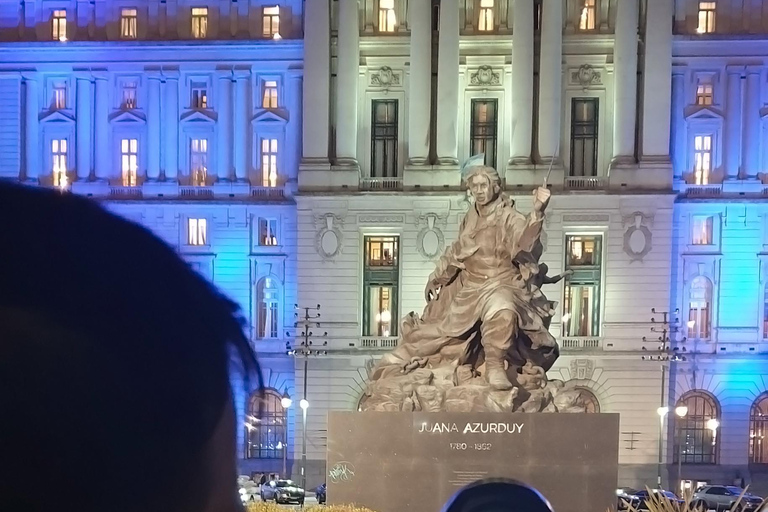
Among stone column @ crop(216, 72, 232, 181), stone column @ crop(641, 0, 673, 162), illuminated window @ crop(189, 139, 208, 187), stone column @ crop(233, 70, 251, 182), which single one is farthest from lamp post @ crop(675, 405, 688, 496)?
illuminated window @ crop(189, 139, 208, 187)

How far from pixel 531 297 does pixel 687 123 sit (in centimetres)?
2407

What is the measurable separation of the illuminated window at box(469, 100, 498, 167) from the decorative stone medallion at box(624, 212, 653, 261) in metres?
6.41

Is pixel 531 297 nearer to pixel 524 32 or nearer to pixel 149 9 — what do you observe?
pixel 524 32

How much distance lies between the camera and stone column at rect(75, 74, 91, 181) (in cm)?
3662

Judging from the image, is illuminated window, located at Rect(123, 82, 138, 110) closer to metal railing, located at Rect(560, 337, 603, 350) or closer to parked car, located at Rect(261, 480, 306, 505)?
parked car, located at Rect(261, 480, 306, 505)

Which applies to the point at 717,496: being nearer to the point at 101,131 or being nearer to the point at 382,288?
the point at 382,288

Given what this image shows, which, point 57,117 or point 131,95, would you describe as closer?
point 57,117

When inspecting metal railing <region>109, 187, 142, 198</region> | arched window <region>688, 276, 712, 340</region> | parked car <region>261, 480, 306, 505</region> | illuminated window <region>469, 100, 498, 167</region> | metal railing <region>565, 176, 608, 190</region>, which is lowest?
parked car <region>261, 480, 306, 505</region>

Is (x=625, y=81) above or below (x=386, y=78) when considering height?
below

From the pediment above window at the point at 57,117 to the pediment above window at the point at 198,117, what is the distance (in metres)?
5.20

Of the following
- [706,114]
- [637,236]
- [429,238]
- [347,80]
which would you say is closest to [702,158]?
[706,114]

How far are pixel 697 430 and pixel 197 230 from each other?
23137 mm

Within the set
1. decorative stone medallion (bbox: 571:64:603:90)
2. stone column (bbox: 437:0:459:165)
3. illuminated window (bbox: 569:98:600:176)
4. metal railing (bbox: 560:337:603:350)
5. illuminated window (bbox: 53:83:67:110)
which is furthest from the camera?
illuminated window (bbox: 53:83:67:110)

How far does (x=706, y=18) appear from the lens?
35.2m
